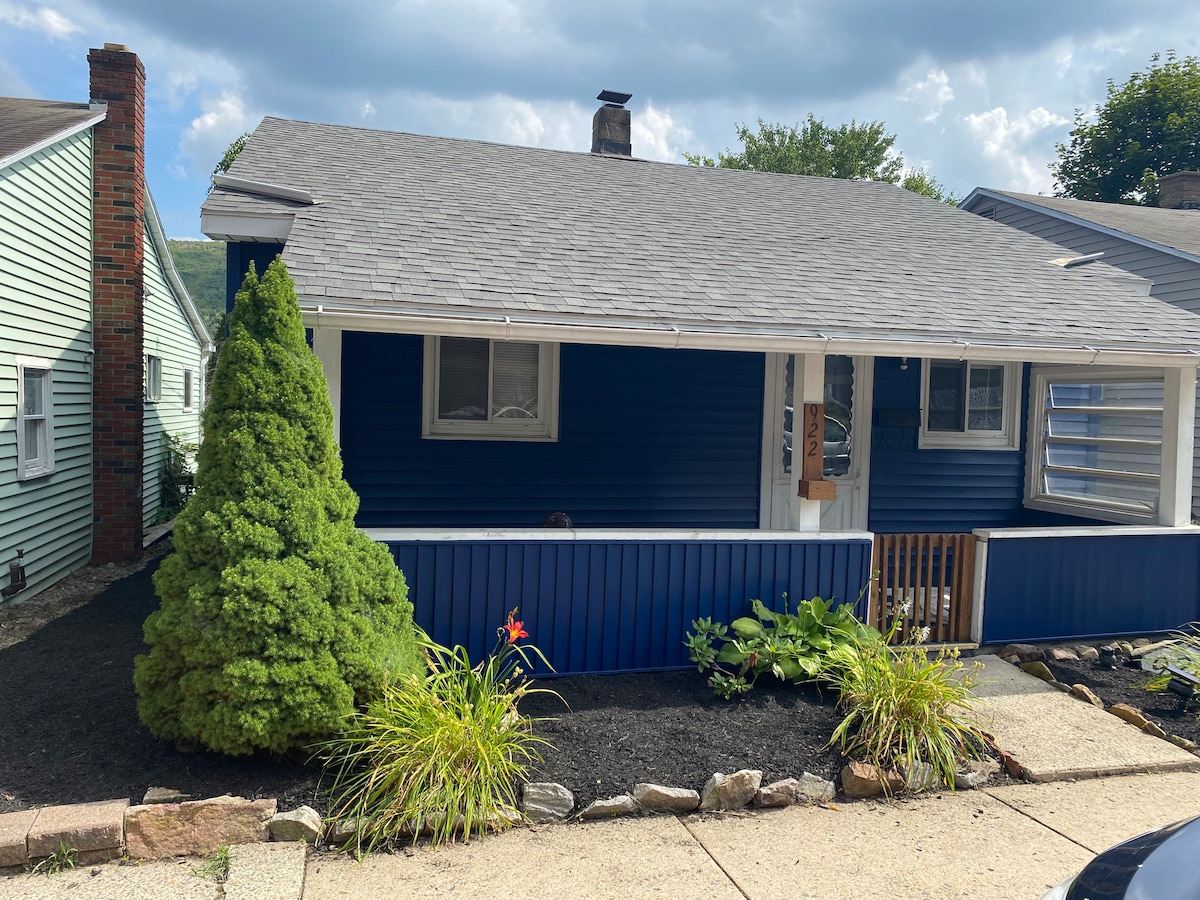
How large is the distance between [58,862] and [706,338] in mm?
4616

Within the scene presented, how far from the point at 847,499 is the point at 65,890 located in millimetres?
7448

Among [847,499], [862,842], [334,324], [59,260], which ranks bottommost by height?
[862,842]

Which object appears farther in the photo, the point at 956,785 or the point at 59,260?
the point at 59,260

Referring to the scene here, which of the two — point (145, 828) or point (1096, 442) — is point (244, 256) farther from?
point (1096, 442)

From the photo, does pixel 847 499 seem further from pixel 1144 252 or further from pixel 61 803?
pixel 1144 252

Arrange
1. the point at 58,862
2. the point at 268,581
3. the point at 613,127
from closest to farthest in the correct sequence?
the point at 58,862
the point at 268,581
the point at 613,127

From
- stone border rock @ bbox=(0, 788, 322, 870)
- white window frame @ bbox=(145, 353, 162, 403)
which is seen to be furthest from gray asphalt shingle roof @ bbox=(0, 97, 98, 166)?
stone border rock @ bbox=(0, 788, 322, 870)

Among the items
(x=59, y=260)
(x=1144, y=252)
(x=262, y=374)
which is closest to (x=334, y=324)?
(x=262, y=374)

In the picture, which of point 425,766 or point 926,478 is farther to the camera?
point 926,478

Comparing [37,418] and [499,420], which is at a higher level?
[499,420]

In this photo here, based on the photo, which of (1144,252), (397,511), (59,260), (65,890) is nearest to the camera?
(65,890)

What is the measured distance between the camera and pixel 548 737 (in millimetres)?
4945

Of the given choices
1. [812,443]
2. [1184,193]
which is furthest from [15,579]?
[1184,193]

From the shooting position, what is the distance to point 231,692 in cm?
420
